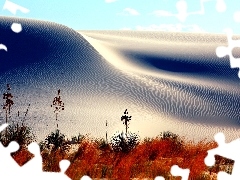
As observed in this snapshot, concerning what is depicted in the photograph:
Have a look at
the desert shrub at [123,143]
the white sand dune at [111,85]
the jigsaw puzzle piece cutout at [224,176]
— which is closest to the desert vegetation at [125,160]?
the desert shrub at [123,143]

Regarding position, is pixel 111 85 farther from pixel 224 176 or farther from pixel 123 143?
pixel 224 176

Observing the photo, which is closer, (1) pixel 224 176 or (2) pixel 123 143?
(1) pixel 224 176

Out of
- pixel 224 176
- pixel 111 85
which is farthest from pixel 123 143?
pixel 111 85

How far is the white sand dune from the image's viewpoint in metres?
44.7

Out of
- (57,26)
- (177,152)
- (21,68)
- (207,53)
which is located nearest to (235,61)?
(177,152)

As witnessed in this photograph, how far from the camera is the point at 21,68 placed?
57.8 meters

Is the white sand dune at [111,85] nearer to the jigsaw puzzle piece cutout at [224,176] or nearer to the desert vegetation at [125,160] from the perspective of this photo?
the desert vegetation at [125,160]

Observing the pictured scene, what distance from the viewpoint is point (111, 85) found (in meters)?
57.5

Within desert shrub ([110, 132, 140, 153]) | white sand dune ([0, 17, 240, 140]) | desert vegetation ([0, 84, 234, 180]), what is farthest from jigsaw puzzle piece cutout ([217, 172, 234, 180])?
white sand dune ([0, 17, 240, 140])

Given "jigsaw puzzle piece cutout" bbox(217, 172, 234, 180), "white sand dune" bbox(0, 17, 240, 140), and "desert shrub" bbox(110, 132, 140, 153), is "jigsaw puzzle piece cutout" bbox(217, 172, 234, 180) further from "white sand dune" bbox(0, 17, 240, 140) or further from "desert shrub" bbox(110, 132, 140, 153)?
"white sand dune" bbox(0, 17, 240, 140)

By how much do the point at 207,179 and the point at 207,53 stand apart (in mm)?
75925

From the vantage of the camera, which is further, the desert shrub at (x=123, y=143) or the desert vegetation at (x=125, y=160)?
the desert shrub at (x=123, y=143)

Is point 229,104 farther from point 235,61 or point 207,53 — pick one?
point 235,61

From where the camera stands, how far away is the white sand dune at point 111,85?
44688 millimetres
